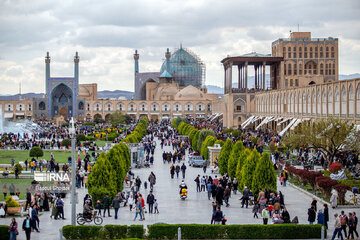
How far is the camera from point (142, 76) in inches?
3467

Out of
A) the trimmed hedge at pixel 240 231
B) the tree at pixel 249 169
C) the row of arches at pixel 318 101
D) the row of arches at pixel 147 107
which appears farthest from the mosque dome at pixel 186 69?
the trimmed hedge at pixel 240 231

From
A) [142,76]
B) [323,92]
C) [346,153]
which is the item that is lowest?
[346,153]

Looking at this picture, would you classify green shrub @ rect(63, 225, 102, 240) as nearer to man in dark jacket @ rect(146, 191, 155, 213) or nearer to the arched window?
man in dark jacket @ rect(146, 191, 155, 213)

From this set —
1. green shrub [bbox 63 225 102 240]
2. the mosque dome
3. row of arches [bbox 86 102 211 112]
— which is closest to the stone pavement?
green shrub [bbox 63 225 102 240]

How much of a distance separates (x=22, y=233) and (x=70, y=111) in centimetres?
6604

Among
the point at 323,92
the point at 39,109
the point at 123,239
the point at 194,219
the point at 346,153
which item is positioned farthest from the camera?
the point at 39,109

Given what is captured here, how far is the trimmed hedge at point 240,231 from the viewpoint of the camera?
11.5 m

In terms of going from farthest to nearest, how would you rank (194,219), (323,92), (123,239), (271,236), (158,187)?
(323,92) < (158,187) < (194,219) < (271,236) < (123,239)

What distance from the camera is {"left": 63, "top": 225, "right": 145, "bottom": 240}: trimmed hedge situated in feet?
37.2

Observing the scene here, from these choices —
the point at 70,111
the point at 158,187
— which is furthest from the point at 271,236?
the point at 70,111

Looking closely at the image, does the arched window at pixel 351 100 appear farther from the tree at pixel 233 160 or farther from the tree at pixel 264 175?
the tree at pixel 264 175

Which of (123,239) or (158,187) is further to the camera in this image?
(158,187)

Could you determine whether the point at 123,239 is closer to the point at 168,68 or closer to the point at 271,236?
the point at 271,236

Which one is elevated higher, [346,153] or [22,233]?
[346,153]
